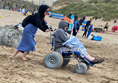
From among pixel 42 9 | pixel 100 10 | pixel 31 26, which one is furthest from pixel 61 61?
pixel 100 10

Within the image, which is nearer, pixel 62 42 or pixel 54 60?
pixel 54 60

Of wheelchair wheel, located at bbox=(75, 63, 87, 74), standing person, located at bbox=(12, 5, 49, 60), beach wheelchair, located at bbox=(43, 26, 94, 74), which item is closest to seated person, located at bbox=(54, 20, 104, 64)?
beach wheelchair, located at bbox=(43, 26, 94, 74)

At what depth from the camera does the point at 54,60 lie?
4.55 m

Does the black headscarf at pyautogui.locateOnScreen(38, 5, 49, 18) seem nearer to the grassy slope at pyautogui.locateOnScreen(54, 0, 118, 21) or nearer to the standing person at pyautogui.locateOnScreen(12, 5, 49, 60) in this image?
the standing person at pyautogui.locateOnScreen(12, 5, 49, 60)

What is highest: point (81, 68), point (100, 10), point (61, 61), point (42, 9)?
point (100, 10)

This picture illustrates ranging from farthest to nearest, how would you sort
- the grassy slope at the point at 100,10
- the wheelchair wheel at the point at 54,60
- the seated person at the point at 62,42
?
1. the grassy slope at the point at 100,10
2. the seated person at the point at 62,42
3. the wheelchair wheel at the point at 54,60

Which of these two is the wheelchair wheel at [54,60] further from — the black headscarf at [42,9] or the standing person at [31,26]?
the black headscarf at [42,9]

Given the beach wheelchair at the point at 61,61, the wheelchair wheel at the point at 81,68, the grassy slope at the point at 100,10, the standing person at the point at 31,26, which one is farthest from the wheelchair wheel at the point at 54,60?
the grassy slope at the point at 100,10

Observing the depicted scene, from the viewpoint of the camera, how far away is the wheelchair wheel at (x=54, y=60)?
4473mm

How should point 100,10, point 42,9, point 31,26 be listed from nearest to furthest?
1. point 42,9
2. point 31,26
3. point 100,10

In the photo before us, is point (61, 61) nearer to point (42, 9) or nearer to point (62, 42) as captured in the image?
point (62, 42)

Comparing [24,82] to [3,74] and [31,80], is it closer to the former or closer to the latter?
[31,80]

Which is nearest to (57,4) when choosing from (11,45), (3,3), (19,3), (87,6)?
(87,6)

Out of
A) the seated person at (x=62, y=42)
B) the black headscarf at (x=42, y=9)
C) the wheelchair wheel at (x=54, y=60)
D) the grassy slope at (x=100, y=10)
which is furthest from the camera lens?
the grassy slope at (x=100, y=10)
